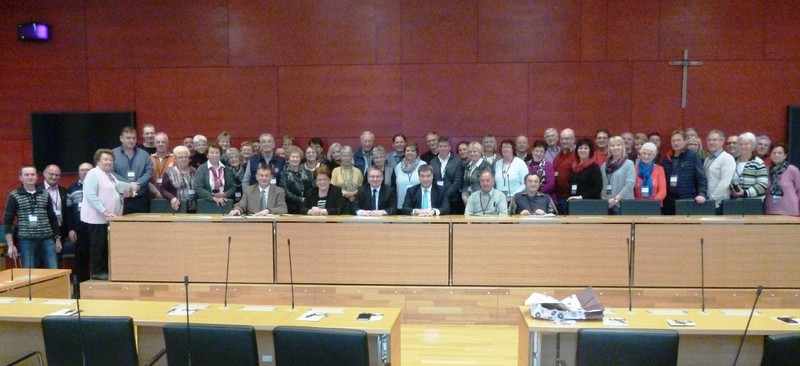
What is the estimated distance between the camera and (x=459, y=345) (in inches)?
167

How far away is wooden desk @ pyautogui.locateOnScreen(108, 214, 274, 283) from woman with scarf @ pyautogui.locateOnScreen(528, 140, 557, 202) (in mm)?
2913

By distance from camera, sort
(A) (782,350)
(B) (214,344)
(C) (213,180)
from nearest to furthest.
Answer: (A) (782,350) → (B) (214,344) → (C) (213,180)

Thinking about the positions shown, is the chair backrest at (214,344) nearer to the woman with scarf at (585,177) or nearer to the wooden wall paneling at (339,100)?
the woman with scarf at (585,177)

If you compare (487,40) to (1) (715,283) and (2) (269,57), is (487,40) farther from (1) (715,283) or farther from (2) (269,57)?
(1) (715,283)

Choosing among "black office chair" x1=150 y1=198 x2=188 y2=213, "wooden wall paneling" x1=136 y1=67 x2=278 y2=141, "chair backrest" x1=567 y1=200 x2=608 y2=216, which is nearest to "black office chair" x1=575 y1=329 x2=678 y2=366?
"chair backrest" x1=567 y1=200 x2=608 y2=216

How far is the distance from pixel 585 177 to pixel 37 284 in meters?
5.04

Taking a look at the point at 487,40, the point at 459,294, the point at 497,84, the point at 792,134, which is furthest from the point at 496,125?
the point at 792,134

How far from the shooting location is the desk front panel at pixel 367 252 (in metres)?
4.69

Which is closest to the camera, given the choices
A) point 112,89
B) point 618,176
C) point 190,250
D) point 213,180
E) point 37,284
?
point 37,284

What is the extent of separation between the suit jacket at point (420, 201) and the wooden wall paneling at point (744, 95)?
409 centimetres

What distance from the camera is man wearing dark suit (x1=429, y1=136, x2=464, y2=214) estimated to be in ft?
19.3

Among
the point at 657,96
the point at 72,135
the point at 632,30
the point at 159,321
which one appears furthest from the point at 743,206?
the point at 72,135

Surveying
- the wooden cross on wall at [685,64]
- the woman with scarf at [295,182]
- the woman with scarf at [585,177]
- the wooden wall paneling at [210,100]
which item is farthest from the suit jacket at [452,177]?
the wooden cross on wall at [685,64]

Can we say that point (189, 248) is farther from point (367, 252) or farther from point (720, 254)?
point (720, 254)
